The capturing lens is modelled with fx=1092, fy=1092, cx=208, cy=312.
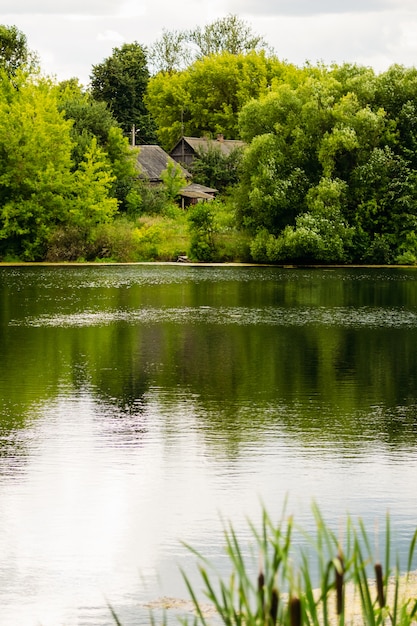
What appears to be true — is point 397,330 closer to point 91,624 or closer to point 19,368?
point 19,368

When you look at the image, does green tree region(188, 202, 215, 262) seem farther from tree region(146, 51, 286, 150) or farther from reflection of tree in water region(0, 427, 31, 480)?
reflection of tree in water region(0, 427, 31, 480)

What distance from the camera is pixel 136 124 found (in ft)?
311

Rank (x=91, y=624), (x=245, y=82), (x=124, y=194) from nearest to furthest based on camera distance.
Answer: (x=91, y=624) < (x=124, y=194) < (x=245, y=82)

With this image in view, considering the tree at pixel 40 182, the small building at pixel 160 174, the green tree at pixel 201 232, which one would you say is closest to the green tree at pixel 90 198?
the tree at pixel 40 182

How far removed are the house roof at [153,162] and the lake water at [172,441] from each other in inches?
1875

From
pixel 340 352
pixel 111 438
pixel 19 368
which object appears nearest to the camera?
pixel 111 438

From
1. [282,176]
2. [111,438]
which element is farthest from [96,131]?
[111,438]

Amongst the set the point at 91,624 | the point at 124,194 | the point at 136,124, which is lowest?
the point at 91,624

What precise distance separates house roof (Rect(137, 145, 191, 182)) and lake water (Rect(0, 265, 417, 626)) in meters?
47.6

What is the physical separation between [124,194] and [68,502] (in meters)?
53.7

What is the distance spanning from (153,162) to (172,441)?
6625 centimetres

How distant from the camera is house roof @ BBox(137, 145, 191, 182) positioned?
75.4m

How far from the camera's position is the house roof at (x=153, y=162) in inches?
2968

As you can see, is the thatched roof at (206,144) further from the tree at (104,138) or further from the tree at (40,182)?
the tree at (40,182)
